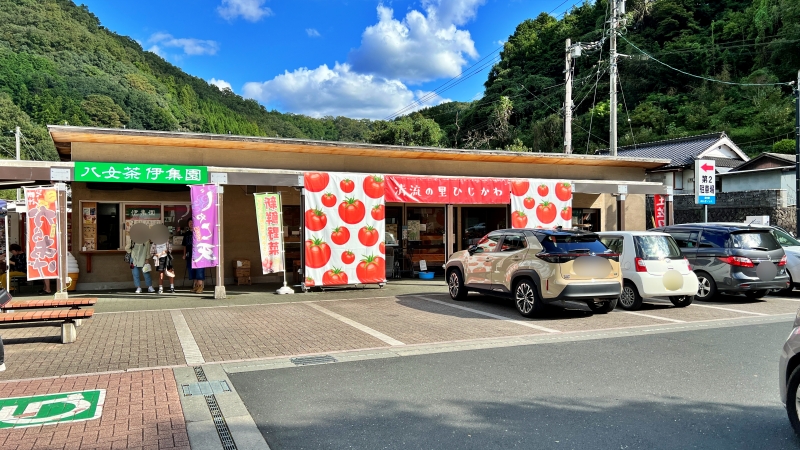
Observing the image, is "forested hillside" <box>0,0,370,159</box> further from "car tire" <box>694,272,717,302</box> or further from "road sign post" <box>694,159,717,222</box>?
"car tire" <box>694,272,717,302</box>

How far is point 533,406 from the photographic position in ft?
16.0

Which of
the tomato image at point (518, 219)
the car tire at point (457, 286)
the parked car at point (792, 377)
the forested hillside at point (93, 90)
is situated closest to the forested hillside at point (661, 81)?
the forested hillside at point (93, 90)

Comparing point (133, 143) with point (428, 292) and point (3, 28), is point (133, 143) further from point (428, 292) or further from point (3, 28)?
point (3, 28)

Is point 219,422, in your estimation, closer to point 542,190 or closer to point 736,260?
point 736,260

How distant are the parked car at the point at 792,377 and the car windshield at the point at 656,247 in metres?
6.55

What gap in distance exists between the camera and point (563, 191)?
1595cm

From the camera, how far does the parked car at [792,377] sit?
3969 millimetres

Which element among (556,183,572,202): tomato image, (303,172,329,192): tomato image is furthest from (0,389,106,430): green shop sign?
(556,183,572,202): tomato image

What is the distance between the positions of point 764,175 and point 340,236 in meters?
23.3

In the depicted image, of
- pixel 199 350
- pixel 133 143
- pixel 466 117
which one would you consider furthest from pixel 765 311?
pixel 466 117

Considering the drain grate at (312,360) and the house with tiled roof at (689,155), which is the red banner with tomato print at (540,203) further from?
the house with tiled roof at (689,155)

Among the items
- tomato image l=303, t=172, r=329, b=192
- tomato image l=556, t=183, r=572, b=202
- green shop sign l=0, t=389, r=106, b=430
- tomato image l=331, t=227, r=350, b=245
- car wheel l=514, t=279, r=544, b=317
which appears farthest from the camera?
tomato image l=556, t=183, r=572, b=202

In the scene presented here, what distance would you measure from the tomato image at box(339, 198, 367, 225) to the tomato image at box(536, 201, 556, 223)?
526cm

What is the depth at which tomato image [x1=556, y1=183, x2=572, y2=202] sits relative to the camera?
52.1 feet
